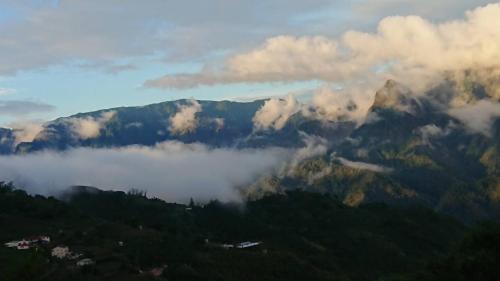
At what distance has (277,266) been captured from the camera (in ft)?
598

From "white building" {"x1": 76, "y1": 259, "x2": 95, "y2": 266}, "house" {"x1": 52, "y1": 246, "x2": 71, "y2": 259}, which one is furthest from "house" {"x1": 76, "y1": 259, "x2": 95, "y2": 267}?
"house" {"x1": 52, "y1": 246, "x2": 71, "y2": 259}

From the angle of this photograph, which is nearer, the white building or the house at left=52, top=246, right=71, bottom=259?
the white building

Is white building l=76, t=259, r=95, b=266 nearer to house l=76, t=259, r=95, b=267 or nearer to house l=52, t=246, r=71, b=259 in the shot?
house l=76, t=259, r=95, b=267

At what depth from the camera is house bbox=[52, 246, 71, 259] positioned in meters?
178

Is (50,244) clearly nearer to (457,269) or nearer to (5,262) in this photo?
(5,262)

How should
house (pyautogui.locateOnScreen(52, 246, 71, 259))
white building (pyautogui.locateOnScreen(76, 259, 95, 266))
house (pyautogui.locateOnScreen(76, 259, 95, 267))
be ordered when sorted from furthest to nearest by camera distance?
house (pyautogui.locateOnScreen(52, 246, 71, 259)), white building (pyautogui.locateOnScreen(76, 259, 95, 266)), house (pyautogui.locateOnScreen(76, 259, 95, 267))

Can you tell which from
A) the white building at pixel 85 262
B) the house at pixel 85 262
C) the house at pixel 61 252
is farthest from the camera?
the house at pixel 61 252

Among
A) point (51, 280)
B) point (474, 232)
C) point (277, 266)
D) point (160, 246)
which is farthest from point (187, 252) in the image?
point (474, 232)

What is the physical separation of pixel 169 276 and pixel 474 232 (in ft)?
281

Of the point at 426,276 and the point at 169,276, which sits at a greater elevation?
the point at 426,276

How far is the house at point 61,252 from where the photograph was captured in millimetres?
178250

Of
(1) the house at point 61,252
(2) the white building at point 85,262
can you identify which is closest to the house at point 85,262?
(2) the white building at point 85,262

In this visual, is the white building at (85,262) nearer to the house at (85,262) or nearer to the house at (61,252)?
the house at (85,262)

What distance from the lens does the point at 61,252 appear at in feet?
596
